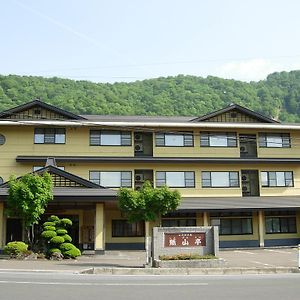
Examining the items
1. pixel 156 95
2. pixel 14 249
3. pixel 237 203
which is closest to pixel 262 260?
pixel 237 203

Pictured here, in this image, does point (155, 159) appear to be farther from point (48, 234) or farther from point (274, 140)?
point (48, 234)

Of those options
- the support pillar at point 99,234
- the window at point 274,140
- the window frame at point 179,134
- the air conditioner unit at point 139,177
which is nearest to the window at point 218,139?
the window frame at point 179,134

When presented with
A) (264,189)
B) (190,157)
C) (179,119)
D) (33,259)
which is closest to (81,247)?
(33,259)

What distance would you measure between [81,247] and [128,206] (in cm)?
902

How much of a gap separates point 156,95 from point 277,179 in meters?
29.5

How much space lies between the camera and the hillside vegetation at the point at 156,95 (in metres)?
49.5

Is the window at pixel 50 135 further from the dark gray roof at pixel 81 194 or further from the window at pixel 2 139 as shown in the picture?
the dark gray roof at pixel 81 194

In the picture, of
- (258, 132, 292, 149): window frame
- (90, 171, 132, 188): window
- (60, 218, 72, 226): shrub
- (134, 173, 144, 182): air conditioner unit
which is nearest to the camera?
(60, 218, 72, 226): shrub

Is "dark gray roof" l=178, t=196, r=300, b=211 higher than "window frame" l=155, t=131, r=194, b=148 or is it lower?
lower

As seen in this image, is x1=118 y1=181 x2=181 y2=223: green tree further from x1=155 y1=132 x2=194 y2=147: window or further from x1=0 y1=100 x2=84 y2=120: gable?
x1=0 y1=100 x2=84 y2=120: gable

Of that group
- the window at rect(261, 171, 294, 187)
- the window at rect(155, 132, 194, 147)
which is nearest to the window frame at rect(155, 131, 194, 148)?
the window at rect(155, 132, 194, 147)

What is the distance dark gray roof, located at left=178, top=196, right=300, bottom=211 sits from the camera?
95.8ft

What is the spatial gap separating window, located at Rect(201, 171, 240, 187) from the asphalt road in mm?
18568

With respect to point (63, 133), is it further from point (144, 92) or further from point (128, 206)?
point (144, 92)
